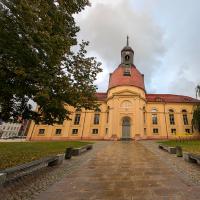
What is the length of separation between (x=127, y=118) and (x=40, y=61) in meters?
27.2

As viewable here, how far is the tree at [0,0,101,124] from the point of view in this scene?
5.43 metres

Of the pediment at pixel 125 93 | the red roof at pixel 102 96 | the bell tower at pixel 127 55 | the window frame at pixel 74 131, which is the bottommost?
the window frame at pixel 74 131

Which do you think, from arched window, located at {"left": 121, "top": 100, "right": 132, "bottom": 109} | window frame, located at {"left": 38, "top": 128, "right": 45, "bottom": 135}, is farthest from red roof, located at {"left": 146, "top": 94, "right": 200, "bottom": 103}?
window frame, located at {"left": 38, "top": 128, "right": 45, "bottom": 135}

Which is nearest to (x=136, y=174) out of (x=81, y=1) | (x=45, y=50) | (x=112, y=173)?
(x=112, y=173)

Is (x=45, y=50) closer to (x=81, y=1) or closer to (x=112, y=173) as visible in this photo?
(x=81, y=1)

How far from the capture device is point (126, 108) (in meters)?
32.0

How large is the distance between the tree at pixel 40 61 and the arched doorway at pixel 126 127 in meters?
24.3

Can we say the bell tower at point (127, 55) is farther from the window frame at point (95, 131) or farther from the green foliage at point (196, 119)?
the green foliage at point (196, 119)

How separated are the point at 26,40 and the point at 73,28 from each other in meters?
3.51

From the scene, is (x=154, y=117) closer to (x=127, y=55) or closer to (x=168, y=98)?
(x=168, y=98)

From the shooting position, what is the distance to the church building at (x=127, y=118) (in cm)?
3131

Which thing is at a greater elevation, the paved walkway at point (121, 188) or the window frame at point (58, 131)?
the window frame at point (58, 131)

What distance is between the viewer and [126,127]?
103 ft

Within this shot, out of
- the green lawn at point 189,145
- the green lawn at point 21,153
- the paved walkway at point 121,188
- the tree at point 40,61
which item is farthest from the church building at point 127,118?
the paved walkway at point 121,188
